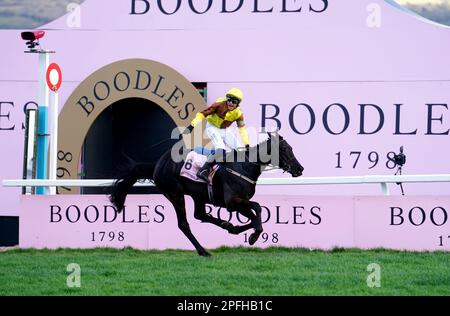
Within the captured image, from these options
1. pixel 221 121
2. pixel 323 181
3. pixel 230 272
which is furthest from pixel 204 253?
pixel 323 181

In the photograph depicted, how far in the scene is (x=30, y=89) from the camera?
15.0 meters

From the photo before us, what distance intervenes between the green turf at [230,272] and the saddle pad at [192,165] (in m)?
0.87

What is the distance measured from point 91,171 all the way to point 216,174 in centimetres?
455

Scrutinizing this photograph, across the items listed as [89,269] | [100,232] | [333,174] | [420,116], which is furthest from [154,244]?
[420,116]

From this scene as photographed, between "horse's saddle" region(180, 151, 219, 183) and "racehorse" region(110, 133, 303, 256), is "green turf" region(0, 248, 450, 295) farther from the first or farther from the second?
"horse's saddle" region(180, 151, 219, 183)

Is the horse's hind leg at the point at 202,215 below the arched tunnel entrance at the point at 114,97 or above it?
below

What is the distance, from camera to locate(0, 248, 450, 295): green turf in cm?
852

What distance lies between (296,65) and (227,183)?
3.82 meters

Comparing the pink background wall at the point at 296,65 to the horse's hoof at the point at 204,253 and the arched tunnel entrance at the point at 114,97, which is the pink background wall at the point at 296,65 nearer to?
the arched tunnel entrance at the point at 114,97

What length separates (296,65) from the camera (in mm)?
14461

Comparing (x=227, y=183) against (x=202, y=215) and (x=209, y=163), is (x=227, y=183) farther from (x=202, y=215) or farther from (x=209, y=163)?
(x=202, y=215)

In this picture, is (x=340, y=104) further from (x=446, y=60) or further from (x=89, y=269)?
(x=89, y=269)

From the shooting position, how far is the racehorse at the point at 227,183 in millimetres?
10977

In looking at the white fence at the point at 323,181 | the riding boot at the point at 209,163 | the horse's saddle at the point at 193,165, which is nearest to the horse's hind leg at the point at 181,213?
the horse's saddle at the point at 193,165
